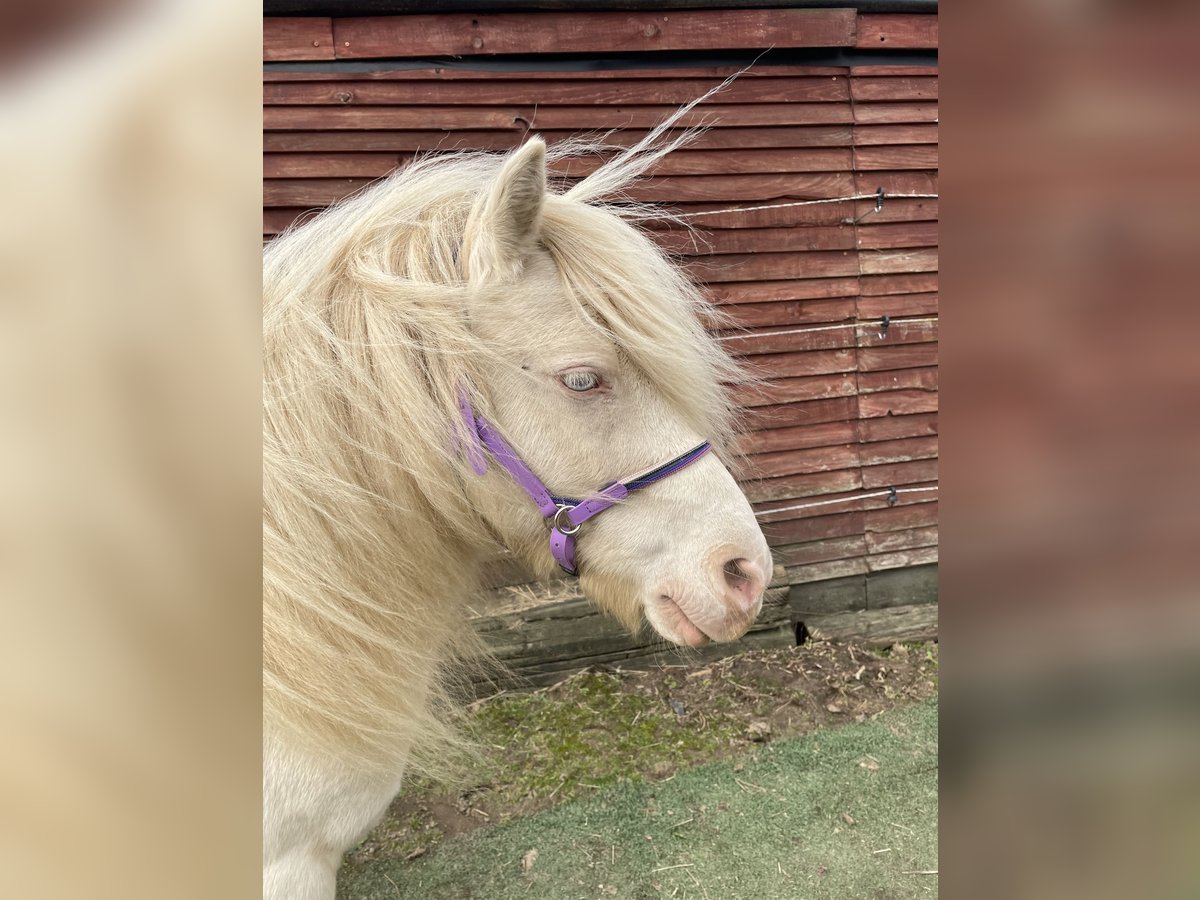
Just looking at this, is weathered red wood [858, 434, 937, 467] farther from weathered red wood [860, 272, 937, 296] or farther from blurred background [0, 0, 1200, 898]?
blurred background [0, 0, 1200, 898]

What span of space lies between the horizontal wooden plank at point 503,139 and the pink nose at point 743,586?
5.50 feet

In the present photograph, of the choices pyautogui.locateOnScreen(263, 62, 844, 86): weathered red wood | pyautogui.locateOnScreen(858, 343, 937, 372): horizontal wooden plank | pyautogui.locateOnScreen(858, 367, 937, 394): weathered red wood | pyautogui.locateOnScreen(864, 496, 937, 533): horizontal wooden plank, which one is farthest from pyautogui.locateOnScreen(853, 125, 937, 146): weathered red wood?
pyautogui.locateOnScreen(864, 496, 937, 533): horizontal wooden plank

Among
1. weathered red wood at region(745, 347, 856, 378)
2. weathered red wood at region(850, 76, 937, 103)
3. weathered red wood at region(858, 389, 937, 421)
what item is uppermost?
weathered red wood at region(850, 76, 937, 103)

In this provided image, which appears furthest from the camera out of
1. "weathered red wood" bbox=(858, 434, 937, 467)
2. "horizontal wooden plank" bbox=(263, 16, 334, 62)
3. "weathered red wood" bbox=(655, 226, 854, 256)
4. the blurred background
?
"weathered red wood" bbox=(858, 434, 937, 467)

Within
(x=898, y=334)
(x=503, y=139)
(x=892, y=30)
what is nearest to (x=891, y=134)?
(x=892, y=30)

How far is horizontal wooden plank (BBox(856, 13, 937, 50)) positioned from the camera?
3150 millimetres

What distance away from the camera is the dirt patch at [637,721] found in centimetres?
261

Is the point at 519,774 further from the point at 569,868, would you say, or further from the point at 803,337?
the point at 803,337

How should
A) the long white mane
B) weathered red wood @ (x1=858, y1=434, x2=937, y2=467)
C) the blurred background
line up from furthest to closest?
weathered red wood @ (x1=858, y1=434, x2=937, y2=467) → the long white mane → the blurred background

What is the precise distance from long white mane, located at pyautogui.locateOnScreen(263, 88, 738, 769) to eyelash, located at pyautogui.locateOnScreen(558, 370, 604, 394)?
91 millimetres

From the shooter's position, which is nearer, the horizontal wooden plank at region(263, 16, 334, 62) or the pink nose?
the pink nose

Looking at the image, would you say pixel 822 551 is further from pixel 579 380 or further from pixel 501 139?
pixel 579 380
